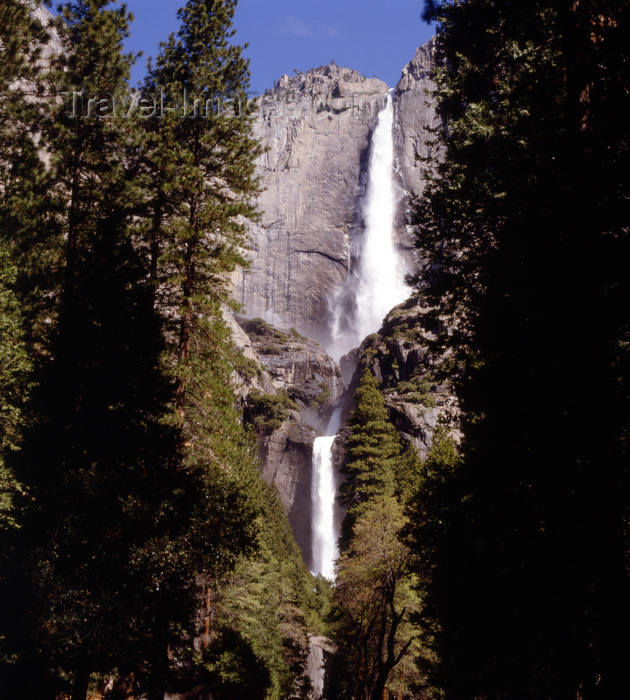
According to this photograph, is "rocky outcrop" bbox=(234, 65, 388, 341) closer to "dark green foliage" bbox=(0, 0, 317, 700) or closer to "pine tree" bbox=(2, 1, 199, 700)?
"dark green foliage" bbox=(0, 0, 317, 700)

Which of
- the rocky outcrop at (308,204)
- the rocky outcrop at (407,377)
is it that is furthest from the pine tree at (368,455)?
the rocky outcrop at (308,204)

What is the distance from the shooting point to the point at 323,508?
59.8 m

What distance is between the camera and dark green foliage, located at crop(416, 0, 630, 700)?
5762 millimetres

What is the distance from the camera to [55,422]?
10719 mm

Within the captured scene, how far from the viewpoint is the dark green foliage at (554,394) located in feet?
18.9

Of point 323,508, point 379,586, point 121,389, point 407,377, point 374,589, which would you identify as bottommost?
point 379,586

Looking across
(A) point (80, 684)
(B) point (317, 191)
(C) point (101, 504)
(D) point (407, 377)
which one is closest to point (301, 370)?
(D) point (407, 377)

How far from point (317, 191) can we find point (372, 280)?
24.2 meters

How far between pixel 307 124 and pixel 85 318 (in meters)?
115

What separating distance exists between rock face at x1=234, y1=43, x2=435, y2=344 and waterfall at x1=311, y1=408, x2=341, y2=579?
1619 inches

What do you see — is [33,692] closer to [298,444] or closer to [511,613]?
[511,613]

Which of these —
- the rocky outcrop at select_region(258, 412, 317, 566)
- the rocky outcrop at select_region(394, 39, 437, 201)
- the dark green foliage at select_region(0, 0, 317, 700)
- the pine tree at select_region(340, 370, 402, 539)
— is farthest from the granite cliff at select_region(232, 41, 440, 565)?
the dark green foliage at select_region(0, 0, 317, 700)

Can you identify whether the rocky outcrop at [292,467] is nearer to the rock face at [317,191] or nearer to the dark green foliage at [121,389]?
the rock face at [317,191]

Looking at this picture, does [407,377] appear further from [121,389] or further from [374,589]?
[121,389]
